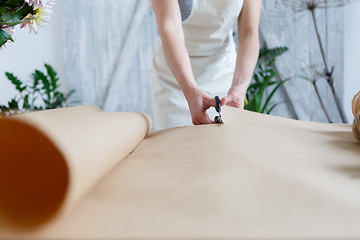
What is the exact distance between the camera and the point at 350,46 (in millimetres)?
3170

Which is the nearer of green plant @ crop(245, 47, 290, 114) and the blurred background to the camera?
green plant @ crop(245, 47, 290, 114)

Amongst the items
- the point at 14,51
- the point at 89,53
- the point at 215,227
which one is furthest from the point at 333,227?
the point at 89,53

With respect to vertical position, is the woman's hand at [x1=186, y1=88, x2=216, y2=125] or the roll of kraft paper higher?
the roll of kraft paper

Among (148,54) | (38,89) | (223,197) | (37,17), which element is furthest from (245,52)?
(148,54)

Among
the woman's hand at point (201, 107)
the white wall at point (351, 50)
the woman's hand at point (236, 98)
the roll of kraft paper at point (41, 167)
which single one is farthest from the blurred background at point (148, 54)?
the roll of kraft paper at point (41, 167)

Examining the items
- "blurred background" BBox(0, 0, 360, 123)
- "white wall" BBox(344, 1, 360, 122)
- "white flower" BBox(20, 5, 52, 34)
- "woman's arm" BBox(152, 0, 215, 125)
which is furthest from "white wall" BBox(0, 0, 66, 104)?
"white wall" BBox(344, 1, 360, 122)

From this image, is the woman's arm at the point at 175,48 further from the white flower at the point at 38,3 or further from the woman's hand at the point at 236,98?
the white flower at the point at 38,3

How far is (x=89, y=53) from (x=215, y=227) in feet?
11.7

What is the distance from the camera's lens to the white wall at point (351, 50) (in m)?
3.10

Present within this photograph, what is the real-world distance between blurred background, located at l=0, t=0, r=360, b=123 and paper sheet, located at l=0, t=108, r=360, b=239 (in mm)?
2489

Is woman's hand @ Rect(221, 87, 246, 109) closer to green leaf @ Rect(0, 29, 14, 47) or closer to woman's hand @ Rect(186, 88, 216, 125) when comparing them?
woman's hand @ Rect(186, 88, 216, 125)

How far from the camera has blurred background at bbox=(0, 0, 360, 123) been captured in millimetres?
3159

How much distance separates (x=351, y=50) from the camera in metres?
3.17

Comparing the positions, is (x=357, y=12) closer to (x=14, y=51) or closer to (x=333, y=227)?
(x=14, y=51)
